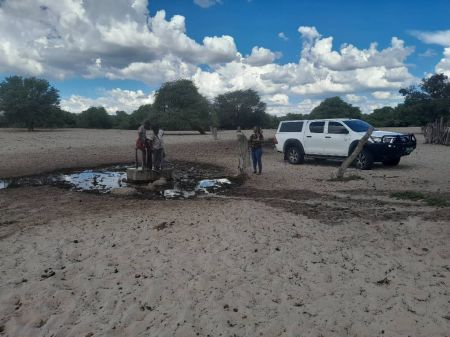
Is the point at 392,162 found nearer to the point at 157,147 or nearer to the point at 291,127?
the point at 291,127

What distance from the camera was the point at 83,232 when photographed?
6.86 metres

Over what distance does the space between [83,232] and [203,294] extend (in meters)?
3.10

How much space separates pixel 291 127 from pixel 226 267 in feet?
42.2

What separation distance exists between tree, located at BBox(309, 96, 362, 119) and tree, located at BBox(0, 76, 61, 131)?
97.5ft

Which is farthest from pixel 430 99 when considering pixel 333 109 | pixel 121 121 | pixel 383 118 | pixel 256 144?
pixel 121 121

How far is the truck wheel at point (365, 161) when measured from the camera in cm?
1434

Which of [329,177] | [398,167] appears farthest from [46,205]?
[398,167]

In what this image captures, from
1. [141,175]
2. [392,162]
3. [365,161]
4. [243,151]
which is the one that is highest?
[243,151]

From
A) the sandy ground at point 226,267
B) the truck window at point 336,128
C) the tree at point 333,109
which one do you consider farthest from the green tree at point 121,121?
the sandy ground at point 226,267

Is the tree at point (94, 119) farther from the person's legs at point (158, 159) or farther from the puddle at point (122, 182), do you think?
the person's legs at point (158, 159)

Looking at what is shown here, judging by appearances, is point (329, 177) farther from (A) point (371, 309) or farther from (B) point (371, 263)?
(A) point (371, 309)

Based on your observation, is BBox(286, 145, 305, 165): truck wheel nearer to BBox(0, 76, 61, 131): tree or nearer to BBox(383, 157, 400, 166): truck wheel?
BBox(383, 157, 400, 166): truck wheel

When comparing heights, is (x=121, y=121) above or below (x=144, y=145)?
above

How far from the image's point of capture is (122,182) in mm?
12688
